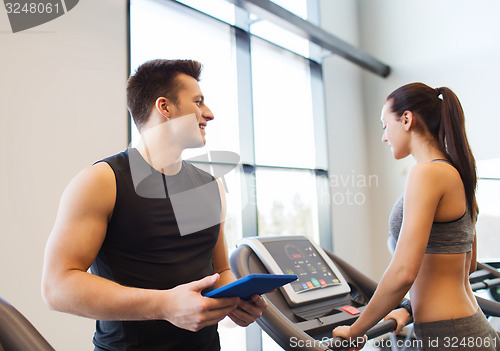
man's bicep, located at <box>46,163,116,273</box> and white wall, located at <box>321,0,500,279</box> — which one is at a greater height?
white wall, located at <box>321,0,500,279</box>

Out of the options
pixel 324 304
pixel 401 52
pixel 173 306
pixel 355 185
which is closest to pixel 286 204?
pixel 355 185

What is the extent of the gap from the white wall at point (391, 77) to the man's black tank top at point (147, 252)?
10.7 feet

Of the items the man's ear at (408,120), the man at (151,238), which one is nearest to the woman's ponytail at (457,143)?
the man's ear at (408,120)

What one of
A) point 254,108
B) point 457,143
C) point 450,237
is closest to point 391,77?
point 254,108

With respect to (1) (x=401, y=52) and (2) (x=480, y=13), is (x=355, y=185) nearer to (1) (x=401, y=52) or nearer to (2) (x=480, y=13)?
(1) (x=401, y=52)

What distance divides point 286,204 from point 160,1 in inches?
83.5

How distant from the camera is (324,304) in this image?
6.66 ft

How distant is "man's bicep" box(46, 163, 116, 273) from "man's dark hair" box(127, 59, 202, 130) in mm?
364

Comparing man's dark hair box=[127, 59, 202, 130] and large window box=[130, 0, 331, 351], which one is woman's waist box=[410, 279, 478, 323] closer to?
man's dark hair box=[127, 59, 202, 130]

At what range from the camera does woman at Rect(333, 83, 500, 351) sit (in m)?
1.32

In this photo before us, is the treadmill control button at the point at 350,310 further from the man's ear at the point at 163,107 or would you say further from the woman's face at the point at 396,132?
the man's ear at the point at 163,107

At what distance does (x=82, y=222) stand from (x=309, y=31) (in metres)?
3.09

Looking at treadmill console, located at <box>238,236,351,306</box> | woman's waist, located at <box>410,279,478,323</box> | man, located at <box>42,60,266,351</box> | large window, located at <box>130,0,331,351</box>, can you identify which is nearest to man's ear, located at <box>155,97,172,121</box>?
man, located at <box>42,60,266,351</box>

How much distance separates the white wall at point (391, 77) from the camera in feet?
13.4
